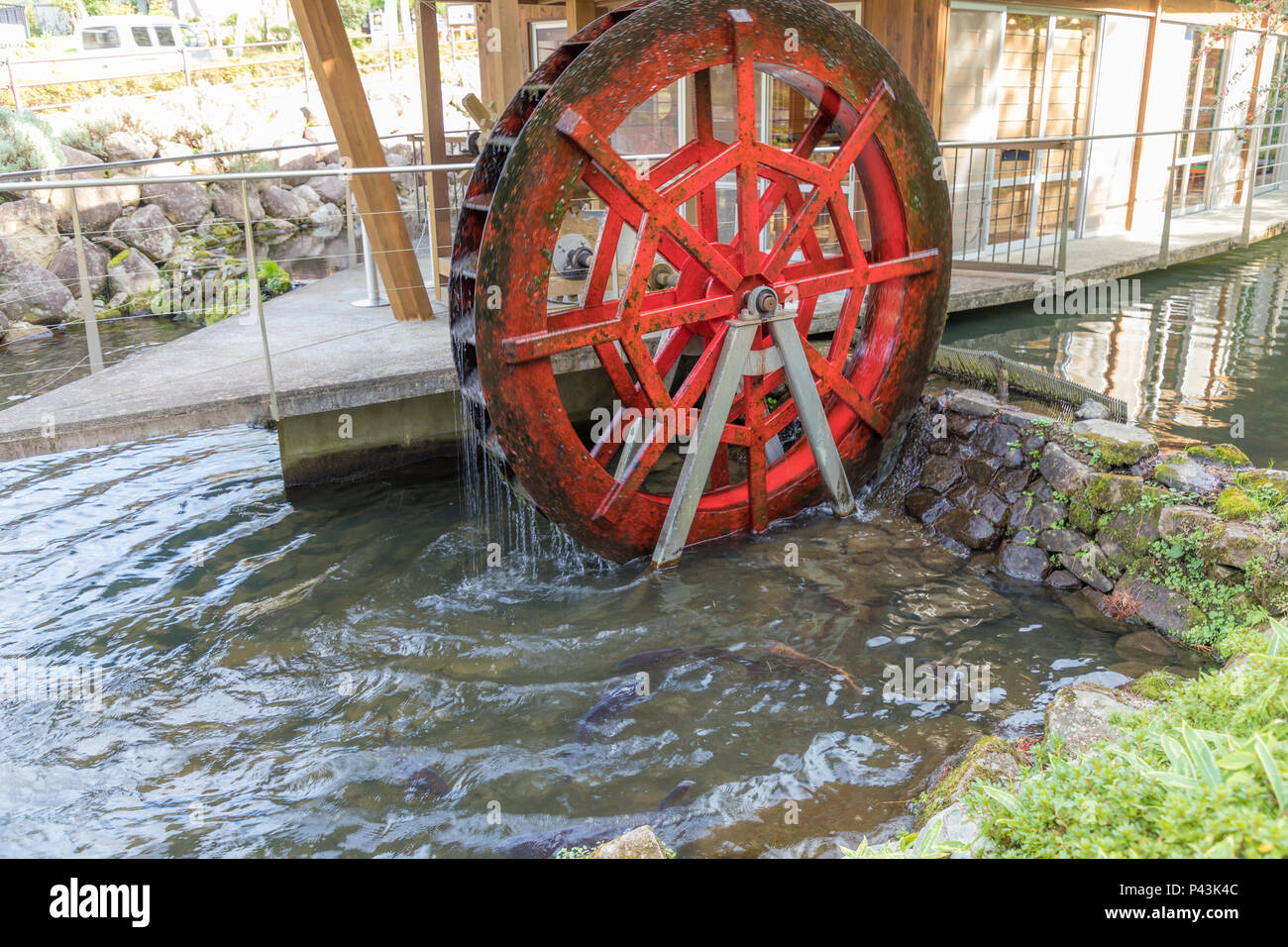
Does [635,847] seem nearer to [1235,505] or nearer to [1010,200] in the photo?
[1235,505]

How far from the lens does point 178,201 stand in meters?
15.0

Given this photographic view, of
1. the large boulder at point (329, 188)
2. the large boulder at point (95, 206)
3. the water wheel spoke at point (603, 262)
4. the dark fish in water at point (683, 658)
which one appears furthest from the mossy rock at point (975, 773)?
the large boulder at point (329, 188)

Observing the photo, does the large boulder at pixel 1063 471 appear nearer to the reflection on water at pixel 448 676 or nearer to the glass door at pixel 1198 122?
the reflection on water at pixel 448 676

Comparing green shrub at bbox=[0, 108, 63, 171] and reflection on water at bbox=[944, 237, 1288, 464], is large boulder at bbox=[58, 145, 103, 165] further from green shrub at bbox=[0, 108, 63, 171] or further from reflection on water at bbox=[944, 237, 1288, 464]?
reflection on water at bbox=[944, 237, 1288, 464]

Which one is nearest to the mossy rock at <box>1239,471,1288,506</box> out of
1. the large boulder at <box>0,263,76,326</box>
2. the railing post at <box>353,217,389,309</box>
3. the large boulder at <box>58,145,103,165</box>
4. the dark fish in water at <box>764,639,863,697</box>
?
the dark fish in water at <box>764,639,863,697</box>

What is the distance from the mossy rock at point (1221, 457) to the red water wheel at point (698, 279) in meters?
1.59

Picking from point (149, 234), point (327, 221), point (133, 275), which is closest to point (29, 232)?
point (133, 275)

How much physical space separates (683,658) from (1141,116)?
973 cm

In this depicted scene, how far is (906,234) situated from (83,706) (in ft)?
15.7

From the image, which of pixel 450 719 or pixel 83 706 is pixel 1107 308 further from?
pixel 83 706

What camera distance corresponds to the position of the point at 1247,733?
232 centimetres

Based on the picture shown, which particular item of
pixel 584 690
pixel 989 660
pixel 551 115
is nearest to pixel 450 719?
pixel 584 690

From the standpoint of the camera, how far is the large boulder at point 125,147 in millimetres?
16562

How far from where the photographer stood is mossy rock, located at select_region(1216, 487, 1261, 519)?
438 cm
